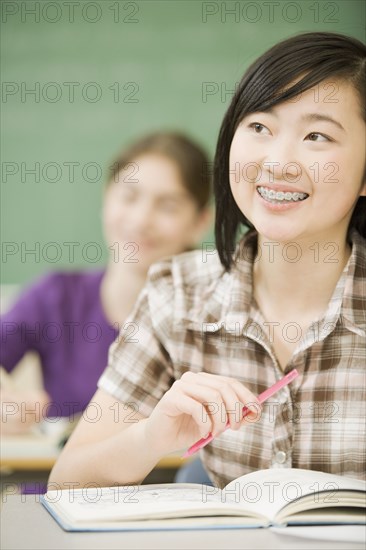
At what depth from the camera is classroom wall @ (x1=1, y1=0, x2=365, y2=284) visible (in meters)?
3.40

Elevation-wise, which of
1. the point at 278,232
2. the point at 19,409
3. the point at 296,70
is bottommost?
the point at 19,409

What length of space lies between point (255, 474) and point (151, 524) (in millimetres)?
204

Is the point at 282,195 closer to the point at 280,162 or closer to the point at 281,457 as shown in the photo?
the point at 280,162

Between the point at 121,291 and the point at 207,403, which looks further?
the point at 121,291

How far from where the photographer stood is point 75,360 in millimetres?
2422

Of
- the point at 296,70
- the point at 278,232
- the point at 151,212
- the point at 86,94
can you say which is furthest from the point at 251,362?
the point at 86,94

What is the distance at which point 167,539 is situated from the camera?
2.93ft

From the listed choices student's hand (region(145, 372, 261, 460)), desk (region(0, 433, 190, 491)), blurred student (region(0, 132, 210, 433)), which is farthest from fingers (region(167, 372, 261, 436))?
blurred student (region(0, 132, 210, 433))

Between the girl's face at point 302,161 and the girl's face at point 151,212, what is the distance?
1.21 meters

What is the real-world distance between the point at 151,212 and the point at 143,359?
1219 mm

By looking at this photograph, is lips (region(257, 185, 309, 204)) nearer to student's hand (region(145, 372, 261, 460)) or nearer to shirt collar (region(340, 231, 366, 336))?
shirt collar (region(340, 231, 366, 336))

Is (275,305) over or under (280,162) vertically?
under

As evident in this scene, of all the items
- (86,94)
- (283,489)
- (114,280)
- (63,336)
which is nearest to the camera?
(283,489)

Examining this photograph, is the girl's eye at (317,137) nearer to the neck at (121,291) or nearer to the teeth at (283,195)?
the teeth at (283,195)
